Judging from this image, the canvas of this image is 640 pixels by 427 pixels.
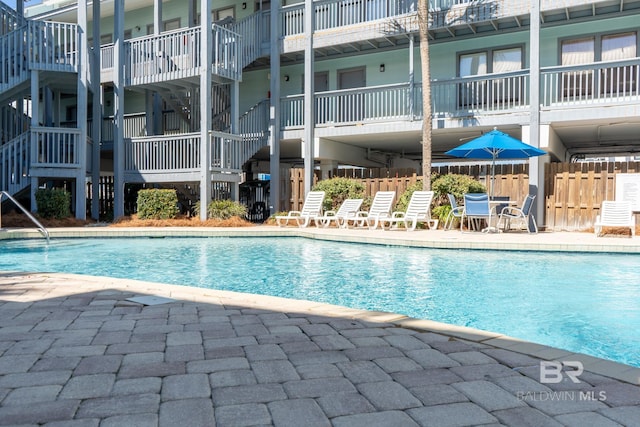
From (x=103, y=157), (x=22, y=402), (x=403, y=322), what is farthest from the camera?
(x=103, y=157)

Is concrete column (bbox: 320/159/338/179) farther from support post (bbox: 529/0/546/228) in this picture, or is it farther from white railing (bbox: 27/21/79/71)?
white railing (bbox: 27/21/79/71)

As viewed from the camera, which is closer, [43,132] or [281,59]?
[43,132]

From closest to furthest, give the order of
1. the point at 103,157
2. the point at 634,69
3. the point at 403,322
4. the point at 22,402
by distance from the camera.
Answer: the point at 22,402 → the point at 403,322 → the point at 634,69 → the point at 103,157

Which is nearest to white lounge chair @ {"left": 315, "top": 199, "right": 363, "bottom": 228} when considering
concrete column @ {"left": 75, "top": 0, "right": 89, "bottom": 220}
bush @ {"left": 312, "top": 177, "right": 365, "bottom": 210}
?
bush @ {"left": 312, "top": 177, "right": 365, "bottom": 210}

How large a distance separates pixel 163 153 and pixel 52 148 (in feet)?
9.84

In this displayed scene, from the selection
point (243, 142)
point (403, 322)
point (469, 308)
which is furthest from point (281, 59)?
point (403, 322)

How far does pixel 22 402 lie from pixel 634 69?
16592mm

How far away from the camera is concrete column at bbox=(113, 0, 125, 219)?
52.3ft

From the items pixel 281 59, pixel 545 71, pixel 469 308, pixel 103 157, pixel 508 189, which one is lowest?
pixel 469 308

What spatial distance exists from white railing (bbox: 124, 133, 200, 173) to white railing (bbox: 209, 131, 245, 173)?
18.3 inches

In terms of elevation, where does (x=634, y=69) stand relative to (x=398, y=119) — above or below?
above

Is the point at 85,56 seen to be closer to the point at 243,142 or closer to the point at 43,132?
the point at 43,132

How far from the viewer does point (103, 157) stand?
20000mm

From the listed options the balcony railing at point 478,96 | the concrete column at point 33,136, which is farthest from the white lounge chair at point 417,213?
the concrete column at point 33,136
